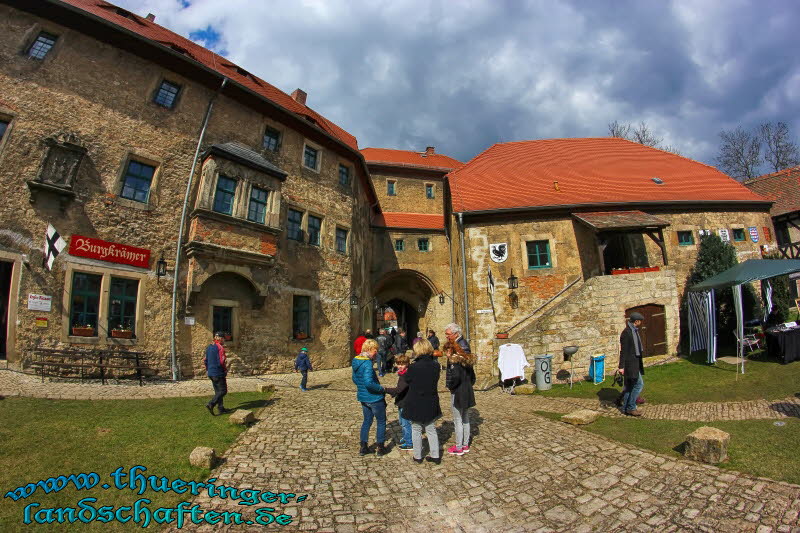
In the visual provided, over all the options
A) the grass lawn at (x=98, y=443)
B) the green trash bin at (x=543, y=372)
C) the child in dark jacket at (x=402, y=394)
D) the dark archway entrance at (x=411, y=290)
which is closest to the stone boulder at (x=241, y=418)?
the grass lawn at (x=98, y=443)

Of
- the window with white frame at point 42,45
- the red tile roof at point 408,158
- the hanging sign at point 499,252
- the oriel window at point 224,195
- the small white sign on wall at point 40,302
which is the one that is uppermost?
the red tile roof at point 408,158

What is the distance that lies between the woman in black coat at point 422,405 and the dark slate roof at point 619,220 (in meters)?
12.3

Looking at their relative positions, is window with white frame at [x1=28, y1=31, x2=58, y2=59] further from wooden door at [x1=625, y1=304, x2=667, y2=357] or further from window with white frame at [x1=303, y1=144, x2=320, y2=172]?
wooden door at [x1=625, y1=304, x2=667, y2=357]

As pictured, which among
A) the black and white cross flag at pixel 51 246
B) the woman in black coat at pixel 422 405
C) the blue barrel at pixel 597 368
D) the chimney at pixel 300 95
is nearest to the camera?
the woman in black coat at pixel 422 405

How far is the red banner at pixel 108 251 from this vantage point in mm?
9672

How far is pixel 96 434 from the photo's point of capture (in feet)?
17.4

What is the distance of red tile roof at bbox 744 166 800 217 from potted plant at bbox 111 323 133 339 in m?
28.1

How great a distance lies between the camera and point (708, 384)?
906 cm

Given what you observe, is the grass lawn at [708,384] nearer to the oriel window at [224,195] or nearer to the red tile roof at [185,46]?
the oriel window at [224,195]

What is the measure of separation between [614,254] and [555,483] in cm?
1581

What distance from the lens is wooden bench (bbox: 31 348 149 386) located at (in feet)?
28.7

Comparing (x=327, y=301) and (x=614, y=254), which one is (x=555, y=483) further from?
(x=614, y=254)

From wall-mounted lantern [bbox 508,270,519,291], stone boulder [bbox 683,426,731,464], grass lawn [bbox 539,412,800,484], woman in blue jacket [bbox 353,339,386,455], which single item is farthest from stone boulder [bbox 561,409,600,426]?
wall-mounted lantern [bbox 508,270,519,291]

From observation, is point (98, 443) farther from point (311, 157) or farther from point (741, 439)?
point (311, 157)
